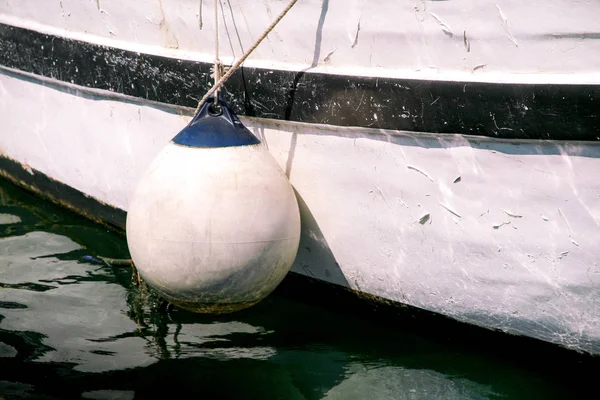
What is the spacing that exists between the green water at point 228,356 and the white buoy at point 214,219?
26 centimetres

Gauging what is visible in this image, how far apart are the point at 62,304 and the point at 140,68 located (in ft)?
3.88

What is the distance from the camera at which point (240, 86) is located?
339cm

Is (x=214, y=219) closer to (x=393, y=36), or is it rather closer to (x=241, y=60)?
(x=241, y=60)

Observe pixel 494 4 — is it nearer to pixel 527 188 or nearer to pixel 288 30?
pixel 527 188

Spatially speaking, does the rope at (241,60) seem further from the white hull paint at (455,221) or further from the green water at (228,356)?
the green water at (228,356)

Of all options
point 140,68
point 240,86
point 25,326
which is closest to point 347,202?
point 240,86

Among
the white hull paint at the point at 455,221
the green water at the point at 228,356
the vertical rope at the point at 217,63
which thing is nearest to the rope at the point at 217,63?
the vertical rope at the point at 217,63

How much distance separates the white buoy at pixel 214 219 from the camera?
3.07 m

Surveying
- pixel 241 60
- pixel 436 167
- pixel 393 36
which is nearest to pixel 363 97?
pixel 393 36

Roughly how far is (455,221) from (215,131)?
1021 millimetres

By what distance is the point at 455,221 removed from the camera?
9.78 feet

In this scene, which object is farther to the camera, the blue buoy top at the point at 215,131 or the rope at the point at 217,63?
the rope at the point at 217,63

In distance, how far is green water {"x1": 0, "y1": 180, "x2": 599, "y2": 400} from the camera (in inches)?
120

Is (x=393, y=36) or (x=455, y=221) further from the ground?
(x=393, y=36)
